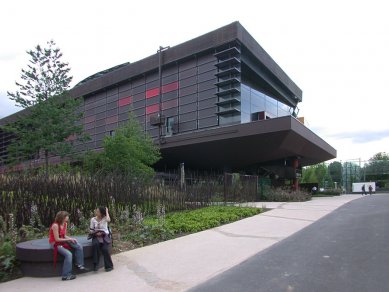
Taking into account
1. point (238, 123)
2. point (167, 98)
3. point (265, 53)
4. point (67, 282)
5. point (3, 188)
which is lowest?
point (67, 282)

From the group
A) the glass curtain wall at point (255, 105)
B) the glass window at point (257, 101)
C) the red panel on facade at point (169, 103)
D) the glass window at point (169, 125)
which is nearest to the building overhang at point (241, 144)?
the glass window at point (169, 125)

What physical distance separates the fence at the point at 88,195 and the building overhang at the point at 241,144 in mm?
13931

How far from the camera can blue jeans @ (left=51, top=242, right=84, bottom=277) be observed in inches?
277

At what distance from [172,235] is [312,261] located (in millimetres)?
4454

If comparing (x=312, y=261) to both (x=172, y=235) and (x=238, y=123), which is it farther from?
(x=238, y=123)

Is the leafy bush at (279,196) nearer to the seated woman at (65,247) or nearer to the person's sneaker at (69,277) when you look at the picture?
the seated woman at (65,247)

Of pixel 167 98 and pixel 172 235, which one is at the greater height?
pixel 167 98

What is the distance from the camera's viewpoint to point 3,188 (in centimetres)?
1007

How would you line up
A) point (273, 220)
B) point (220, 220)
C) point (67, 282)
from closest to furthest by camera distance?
point (67, 282) → point (220, 220) → point (273, 220)

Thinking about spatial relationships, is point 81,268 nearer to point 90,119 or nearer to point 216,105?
point 216,105

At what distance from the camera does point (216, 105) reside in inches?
1425

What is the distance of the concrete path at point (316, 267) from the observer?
20.9 feet

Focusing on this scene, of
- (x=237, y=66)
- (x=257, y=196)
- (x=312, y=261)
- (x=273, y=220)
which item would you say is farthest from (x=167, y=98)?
(x=312, y=261)

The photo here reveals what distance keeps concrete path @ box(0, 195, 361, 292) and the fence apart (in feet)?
9.21
